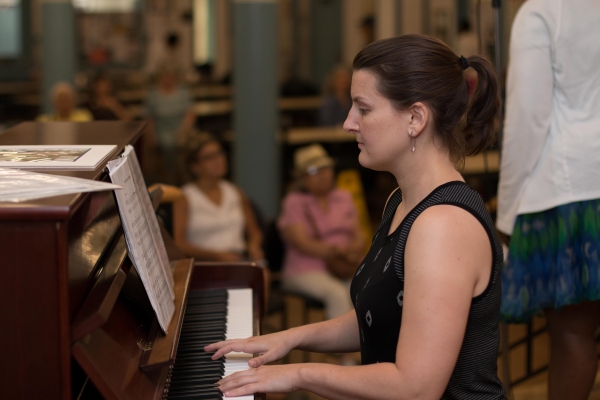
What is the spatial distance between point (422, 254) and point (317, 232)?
3020mm

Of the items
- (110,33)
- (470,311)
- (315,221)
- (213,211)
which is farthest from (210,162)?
(110,33)

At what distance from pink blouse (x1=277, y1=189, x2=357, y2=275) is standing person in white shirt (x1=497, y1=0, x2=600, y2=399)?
6.32 feet

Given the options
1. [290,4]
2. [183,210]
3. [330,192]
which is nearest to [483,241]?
[183,210]

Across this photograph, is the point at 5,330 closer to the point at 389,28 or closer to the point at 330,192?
the point at 330,192

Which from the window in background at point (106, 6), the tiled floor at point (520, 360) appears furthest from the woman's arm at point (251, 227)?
the window in background at point (106, 6)

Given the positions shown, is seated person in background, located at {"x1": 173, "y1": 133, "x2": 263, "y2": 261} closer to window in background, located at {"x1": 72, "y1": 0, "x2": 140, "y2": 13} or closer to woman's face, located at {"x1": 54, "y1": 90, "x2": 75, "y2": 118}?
woman's face, located at {"x1": 54, "y1": 90, "x2": 75, "y2": 118}

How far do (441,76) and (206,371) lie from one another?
2.65ft

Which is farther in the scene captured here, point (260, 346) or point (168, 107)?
point (168, 107)

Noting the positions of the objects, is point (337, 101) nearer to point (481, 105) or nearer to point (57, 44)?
point (57, 44)

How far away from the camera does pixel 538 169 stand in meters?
2.54

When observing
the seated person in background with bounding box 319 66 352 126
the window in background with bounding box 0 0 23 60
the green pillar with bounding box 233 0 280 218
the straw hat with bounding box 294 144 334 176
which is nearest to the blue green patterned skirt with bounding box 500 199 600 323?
the straw hat with bounding box 294 144 334 176

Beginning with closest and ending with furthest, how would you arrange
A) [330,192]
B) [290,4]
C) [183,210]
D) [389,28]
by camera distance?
[183,210]
[330,192]
[389,28]
[290,4]

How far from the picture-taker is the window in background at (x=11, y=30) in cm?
1159

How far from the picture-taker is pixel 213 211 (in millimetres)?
4371
